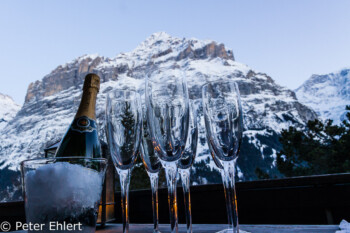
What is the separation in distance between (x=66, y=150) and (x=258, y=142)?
107ft

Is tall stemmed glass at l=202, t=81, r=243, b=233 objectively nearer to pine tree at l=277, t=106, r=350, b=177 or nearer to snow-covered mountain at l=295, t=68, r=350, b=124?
pine tree at l=277, t=106, r=350, b=177

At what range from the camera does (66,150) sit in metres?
0.88

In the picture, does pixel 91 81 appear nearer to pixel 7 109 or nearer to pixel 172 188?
pixel 172 188

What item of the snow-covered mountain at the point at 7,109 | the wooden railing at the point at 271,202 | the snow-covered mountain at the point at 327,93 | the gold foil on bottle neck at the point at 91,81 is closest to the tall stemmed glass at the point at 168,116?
the gold foil on bottle neck at the point at 91,81

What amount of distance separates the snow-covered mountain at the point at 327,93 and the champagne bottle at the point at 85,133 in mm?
59251

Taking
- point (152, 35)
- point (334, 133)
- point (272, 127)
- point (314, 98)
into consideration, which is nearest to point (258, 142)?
point (272, 127)

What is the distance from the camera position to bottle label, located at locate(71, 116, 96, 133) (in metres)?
0.89

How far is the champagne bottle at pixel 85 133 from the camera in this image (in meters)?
0.88

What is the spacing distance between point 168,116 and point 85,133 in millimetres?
533

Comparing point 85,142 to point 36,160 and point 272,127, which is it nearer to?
point 36,160

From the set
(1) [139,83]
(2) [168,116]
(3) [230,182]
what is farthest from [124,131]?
(1) [139,83]

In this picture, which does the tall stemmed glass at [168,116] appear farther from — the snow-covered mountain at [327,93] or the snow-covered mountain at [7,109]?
the snow-covered mountain at [327,93]

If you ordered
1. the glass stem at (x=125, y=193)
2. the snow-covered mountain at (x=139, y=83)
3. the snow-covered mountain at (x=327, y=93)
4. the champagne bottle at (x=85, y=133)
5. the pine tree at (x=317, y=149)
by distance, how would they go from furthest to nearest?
the snow-covered mountain at (x=327, y=93) < the snow-covered mountain at (x=139, y=83) < the pine tree at (x=317, y=149) < the champagne bottle at (x=85, y=133) < the glass stem at (x=125, y=193)

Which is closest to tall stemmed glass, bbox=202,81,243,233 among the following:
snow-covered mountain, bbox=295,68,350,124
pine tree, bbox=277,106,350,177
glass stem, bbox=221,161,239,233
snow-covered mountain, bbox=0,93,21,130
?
glass stem, bbox=221,161,239,233
